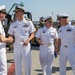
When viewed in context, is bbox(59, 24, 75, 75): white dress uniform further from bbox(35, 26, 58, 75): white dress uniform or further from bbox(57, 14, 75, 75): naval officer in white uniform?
bbox(35, 26, 58, 75): white dress uniform

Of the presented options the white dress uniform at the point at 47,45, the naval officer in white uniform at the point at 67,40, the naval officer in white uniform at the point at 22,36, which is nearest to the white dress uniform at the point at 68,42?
the naval officer in white uniform at the point at 67,40

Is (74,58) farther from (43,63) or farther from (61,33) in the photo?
(43,63)

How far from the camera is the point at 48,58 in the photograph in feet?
20.6

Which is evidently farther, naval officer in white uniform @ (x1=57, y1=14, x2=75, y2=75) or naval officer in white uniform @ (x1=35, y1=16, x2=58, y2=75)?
naval officer in white uniform @ (x1=35, y1=16, x2=58, y2=75)

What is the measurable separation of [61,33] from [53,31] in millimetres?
702

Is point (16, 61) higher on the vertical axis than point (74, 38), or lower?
lower

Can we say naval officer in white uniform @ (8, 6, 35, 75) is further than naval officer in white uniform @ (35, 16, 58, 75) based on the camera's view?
No

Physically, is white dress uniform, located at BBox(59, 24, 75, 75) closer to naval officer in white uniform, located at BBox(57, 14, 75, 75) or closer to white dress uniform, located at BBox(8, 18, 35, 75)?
naval officer in white uniform, located at BBox(57, 14, 75, 75)

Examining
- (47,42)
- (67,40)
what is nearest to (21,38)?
(47,42)

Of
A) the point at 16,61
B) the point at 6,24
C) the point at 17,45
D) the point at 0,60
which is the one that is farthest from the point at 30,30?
the point at 6,24

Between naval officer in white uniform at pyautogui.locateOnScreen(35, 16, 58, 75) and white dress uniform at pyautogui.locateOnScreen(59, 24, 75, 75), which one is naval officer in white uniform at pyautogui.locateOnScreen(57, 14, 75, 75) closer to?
white dress uniform at pyautogui.locateOnScreen(59, 24, 75, 75)

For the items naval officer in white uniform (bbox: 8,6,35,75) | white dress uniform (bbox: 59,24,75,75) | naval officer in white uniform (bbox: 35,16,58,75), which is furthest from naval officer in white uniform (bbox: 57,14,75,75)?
naval officer in white uniform (bbox: 8,6,35,75)

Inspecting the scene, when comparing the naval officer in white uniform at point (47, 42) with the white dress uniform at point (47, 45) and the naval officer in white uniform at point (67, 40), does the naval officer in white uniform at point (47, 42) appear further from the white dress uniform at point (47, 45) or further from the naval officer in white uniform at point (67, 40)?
the naval officer in white uniform at point (67, 40)

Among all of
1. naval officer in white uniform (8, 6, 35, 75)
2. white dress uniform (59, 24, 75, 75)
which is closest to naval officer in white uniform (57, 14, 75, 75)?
white dress uniform (59, 24, 75, 75)
